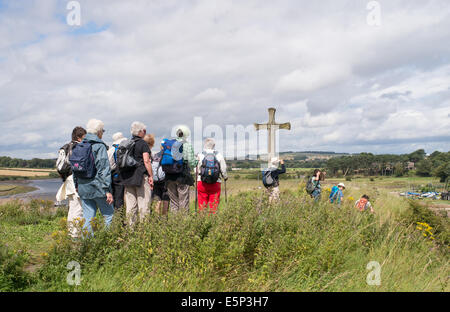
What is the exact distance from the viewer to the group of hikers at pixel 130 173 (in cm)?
509

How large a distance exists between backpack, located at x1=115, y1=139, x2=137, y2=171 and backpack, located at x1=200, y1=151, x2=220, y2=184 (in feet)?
5.32

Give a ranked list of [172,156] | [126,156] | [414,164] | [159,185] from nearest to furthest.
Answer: [126,156] → [172,156] → [159,185] → [414,164]

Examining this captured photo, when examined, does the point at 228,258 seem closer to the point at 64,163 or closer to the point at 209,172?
the point at 209,172

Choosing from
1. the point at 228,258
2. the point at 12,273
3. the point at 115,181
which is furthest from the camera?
the point at 115,181

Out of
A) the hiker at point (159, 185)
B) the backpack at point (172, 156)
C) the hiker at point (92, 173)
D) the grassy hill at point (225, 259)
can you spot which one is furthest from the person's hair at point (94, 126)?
the grassy hill at point (225, 259)

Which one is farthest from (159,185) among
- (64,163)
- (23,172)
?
(23,172)

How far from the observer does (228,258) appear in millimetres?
3887

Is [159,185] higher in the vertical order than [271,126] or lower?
lower

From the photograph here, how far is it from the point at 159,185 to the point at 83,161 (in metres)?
2.55

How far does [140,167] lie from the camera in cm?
564

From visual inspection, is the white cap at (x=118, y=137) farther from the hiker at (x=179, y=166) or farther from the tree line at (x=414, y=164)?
the tree line at (x=414, y=164)
